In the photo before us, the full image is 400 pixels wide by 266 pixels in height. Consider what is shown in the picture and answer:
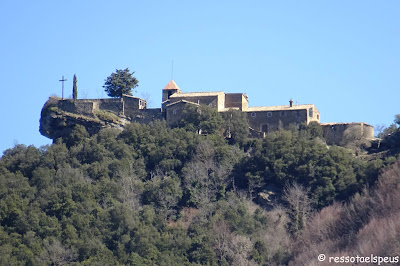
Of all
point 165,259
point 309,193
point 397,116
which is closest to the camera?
point 165,259

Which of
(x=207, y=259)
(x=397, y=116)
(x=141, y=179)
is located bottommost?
(x=207, y=259)

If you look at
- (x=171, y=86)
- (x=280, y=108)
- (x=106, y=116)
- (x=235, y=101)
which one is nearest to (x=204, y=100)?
(x=235, y=101)

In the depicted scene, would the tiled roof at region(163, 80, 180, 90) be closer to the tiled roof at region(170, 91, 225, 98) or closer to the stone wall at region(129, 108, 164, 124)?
the tiled roof at region(170, 91, 225, 98)

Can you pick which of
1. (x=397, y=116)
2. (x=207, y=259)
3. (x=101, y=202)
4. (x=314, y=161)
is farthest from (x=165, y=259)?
(x=397, y=116)

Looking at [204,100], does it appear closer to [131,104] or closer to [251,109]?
[251,109]

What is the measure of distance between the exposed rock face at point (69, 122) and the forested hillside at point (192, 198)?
1.13 metres

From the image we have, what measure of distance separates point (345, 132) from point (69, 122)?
1812 cm

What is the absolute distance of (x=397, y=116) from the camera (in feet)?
228

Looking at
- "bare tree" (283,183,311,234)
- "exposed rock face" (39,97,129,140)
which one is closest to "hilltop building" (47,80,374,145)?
"exposed rock face" (39,97,129,140)

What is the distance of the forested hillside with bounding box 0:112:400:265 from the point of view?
185 ft

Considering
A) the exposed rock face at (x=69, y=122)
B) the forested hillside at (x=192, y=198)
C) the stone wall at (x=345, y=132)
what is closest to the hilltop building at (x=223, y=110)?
the stone wall at (x=345, y=132)

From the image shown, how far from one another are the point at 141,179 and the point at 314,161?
10952 mm

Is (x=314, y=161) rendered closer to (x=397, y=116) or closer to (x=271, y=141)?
(x=271, y=141)

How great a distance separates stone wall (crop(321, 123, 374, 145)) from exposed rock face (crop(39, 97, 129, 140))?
13.5 m
